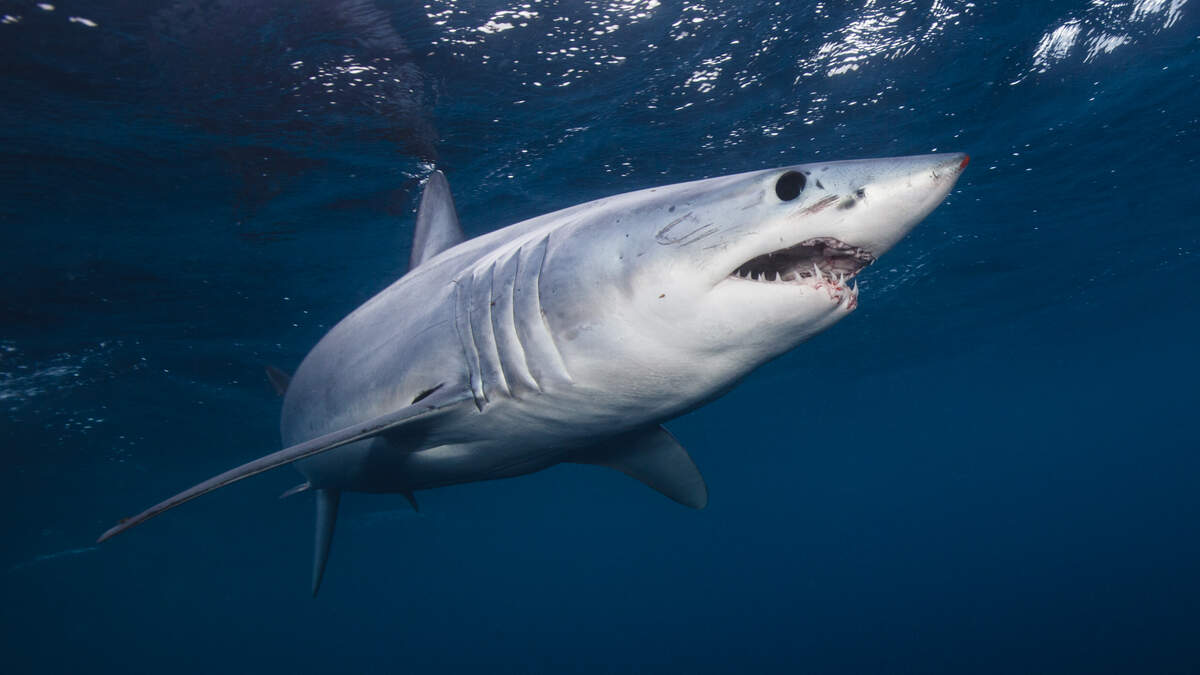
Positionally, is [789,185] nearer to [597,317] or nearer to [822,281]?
[822,281]

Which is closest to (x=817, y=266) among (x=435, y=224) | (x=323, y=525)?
(x=435, y=224)

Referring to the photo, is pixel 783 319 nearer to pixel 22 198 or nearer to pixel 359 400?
pixel 359 400

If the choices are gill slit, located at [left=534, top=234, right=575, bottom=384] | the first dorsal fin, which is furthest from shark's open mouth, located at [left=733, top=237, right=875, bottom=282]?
the first dorsal fin

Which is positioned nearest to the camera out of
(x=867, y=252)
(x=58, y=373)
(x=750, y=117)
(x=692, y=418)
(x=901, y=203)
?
(x=901, y=203)

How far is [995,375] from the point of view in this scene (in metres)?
37.4

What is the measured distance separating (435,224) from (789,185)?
123 inches

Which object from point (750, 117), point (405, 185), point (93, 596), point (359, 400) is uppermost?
point (750, 117)

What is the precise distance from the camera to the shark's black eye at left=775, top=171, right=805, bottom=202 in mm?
1811

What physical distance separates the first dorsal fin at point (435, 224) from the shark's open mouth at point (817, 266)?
276 cm

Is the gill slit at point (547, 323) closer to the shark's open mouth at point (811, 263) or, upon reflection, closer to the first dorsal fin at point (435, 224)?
the shark's open mouth at point (811, 263)

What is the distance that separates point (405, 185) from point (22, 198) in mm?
4629

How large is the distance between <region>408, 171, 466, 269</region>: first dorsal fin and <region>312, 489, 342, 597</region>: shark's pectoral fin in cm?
233

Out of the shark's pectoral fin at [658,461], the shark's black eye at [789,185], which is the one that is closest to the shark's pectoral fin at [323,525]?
the shark's pectoral fin at [658,461]

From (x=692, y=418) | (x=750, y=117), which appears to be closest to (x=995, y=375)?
(x=692, y=418)
